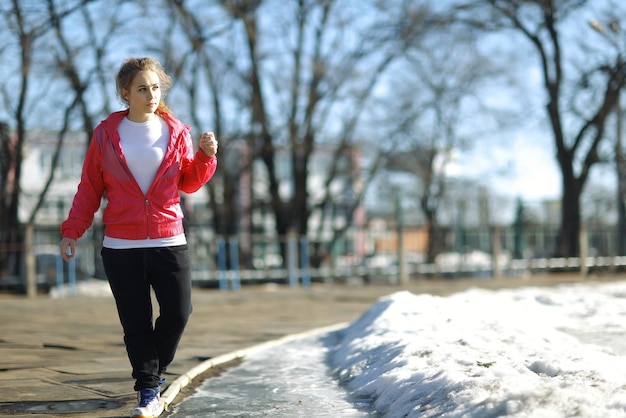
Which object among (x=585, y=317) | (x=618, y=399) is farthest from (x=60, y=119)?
(x=618, y=399)

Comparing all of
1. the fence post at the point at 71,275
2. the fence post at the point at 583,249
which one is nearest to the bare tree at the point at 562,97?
the fence post at the point at 583,249

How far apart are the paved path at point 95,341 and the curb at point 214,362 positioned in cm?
10

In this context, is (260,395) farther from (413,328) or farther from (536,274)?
(536,274)

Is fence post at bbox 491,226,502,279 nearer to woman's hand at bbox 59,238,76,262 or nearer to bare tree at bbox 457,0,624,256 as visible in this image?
bare tree at bbox 457,0,624,256

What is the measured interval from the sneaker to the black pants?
32mm

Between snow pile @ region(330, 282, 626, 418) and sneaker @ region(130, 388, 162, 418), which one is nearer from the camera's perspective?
snow pile @ region(330, 282, 626, 418)

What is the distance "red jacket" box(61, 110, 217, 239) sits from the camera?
4121 millimetres

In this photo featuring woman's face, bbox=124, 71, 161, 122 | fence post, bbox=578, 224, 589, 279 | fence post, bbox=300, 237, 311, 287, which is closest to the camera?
woman's face, bbox=124, 71, 161, 122

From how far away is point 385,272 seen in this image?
2208 cm

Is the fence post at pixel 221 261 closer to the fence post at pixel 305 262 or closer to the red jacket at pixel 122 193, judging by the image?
the fence post at pixel 305 262

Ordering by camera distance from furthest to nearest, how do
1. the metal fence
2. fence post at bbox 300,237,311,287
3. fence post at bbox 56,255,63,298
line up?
fence post at bbox 300,237,311,287 → the metal fence → fence post at bbox 56,255,63,298

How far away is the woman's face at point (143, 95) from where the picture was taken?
423 cm

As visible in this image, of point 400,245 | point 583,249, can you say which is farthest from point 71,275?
point 583,249

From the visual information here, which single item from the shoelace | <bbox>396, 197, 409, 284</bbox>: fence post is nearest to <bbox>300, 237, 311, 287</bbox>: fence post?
<bbox>396, 197, 409, 284</bbox>: fence post
